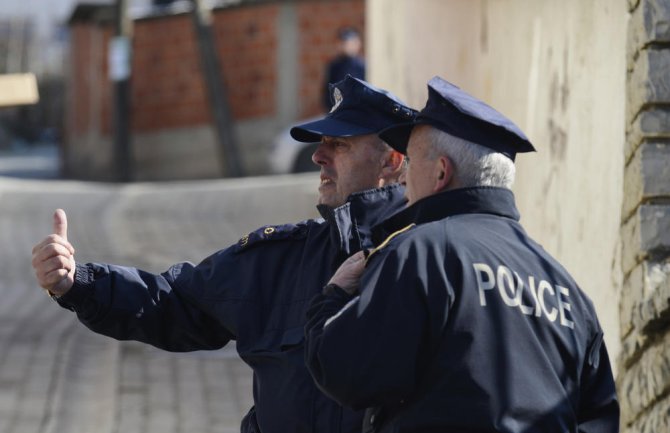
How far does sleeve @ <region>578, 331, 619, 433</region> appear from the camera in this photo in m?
3.32

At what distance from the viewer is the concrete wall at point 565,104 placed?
514 centimetres

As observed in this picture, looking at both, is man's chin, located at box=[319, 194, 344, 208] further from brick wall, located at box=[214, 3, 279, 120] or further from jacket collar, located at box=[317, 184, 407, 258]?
brick wall, located at box=[214, 3, 279, 120]

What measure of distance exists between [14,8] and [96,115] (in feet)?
28.7

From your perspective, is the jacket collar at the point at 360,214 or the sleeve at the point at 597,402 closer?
the sleeve at the point at 597,402

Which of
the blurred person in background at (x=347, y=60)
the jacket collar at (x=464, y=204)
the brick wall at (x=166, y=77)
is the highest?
the jacket collar at (x=464, y=204)

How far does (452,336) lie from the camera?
3.10 meters

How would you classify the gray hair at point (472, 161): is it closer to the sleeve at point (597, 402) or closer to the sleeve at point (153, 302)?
the sleeve at point (597, 402)

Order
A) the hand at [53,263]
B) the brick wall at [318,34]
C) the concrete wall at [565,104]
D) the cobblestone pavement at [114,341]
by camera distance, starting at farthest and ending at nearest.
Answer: the brick wall at [318,34], the cobblestone pavement at [114,341], the concrete wall at [565,104], the hand at [53,263]

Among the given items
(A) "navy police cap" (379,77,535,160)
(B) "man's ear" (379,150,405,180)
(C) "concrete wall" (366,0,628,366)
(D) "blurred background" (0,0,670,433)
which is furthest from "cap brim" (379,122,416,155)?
(C) "concrete wall" (366,0,628,366)

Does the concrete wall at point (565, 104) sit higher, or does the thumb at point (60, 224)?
the thumb at point (60, 224)

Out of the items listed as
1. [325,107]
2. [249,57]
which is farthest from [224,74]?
[325,107]

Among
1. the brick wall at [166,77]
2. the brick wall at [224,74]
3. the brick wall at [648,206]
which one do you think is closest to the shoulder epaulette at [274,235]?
the brick wall at [648,206]

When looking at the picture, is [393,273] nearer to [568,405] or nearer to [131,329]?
[568,405]

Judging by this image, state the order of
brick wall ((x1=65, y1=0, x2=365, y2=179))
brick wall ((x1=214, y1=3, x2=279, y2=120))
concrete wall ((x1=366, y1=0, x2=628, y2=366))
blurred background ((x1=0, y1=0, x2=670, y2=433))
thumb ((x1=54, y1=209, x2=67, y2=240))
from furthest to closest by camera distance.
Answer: brick wall ((x1=214, y1=3, x2=279, y2=120)) < brick wall ((x1=65, y1=0, x2=365, y2=179)) < concrete wall ((x1=366, y1=0, x2=628, y2=366)) < blurred background ((x1=0, y1=0, x2=670, y2=433)) < thumb ((x1=54, y1=209, x2=67, y2=240))
